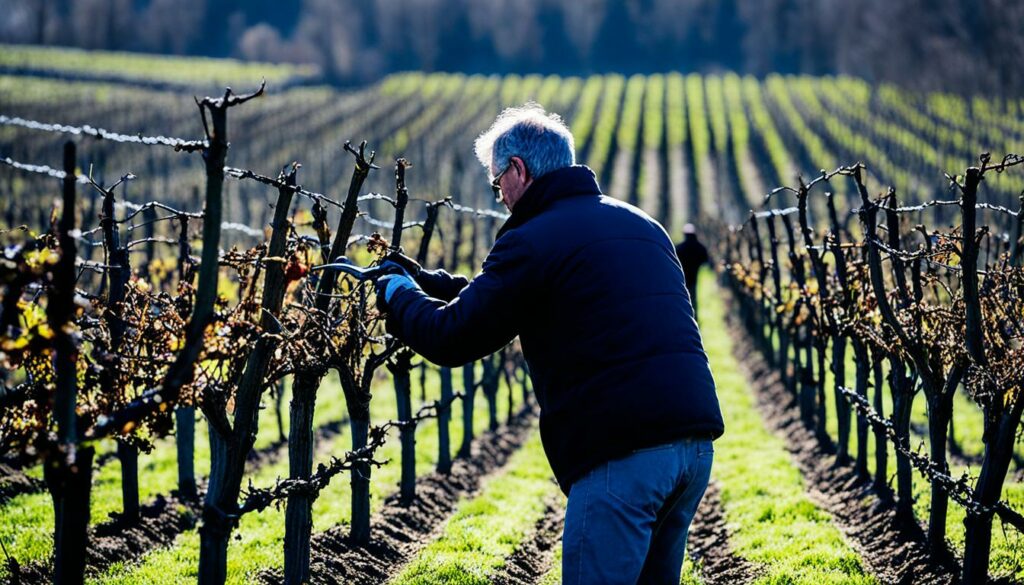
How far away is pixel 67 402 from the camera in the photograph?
147 inches

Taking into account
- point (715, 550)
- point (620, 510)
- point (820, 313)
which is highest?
point (820, 313)

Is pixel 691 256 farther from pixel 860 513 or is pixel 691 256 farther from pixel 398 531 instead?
pixel 398 531

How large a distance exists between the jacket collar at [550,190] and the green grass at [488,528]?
11.5 ft

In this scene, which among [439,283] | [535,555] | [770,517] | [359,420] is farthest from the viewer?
[770,517]

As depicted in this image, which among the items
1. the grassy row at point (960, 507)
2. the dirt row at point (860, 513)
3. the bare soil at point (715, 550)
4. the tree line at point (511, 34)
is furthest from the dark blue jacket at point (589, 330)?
the tree line at point (511, 34)

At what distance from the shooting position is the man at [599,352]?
3506 mm

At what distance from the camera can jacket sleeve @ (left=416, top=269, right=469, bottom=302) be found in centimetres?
427

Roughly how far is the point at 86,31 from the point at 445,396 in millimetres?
110621

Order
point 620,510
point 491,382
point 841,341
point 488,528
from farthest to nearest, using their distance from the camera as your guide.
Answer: point 491,382
point 841,341
point 488,528
point 620,510

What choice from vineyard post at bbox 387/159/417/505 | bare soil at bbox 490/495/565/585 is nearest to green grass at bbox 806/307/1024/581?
bare soil at bbox 490/495/565/585

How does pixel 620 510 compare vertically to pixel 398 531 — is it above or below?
above

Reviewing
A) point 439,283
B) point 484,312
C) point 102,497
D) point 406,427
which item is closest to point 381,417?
point 102,497

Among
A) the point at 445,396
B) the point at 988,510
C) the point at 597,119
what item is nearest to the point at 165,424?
the point at 988,510

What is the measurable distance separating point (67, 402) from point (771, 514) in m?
6.00
